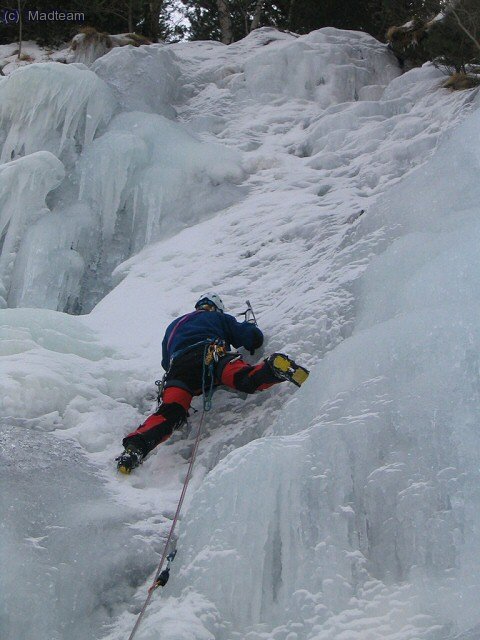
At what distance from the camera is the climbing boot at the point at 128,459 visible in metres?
3.97

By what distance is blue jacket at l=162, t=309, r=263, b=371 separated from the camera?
4648 mm

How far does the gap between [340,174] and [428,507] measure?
15.3ft

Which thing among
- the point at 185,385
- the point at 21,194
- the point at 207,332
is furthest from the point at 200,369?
the point at 21,194

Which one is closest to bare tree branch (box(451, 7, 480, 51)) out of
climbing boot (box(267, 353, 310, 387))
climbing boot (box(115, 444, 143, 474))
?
climbing boot (box(267, 353, 310, 387))

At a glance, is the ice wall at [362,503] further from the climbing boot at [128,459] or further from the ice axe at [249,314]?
the ice axe at [249,314]

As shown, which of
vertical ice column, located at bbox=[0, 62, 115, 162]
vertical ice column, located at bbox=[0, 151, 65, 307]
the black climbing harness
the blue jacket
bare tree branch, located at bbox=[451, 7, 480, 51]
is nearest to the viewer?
the black climbing harness

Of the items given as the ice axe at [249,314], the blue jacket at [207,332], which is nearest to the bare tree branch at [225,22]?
the ice axe at [249,314]

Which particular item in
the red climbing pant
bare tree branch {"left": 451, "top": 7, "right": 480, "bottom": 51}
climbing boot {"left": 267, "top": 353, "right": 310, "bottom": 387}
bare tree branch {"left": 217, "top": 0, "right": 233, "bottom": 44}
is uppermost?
bare tree branch {"left": 451, "top": 7, "right": 480, "bottom": 51}

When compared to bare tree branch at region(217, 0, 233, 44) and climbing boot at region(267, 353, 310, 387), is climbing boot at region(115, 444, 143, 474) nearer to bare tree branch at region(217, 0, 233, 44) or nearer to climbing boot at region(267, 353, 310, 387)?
climbing boot at region(267, 353, 310, 387)

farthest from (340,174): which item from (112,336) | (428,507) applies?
(428,507)

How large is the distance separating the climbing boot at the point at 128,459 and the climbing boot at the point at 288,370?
755 millimetres

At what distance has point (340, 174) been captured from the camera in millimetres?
7148

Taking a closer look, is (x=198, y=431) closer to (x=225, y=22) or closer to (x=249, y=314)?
(x=249, y=314)

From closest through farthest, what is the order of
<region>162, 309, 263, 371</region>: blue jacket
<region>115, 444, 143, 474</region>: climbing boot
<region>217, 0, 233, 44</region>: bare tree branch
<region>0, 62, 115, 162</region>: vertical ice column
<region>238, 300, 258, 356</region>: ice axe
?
<region>115, 444, 143, 474</region>: climbing boot → <region>162, 309, 263, 371</region>: blue jacket → <region>238, 300, 258, 356</region>: ice axe → <region>0, 62, 115, 162</region>: vertical ice column → <region>217, 0, 233, 44</region>: bare tree branch
